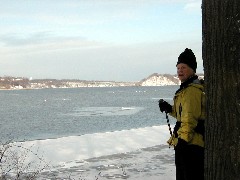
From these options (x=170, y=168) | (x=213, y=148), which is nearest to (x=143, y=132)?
(x=170, y=168)

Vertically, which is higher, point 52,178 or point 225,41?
point 225,41

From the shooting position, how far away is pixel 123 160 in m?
9.09

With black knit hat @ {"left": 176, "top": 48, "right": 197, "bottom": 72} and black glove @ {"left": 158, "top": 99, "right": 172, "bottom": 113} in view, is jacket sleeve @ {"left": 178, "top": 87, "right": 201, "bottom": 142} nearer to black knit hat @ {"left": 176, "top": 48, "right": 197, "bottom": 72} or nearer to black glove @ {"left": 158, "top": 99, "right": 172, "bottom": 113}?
black knit hat @ {"left": 176, "top": 48, "right": 197, "bottom": 72}

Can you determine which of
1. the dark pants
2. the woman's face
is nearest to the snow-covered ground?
the dark pants

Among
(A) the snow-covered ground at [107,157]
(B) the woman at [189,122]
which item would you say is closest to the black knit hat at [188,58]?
(B) the woman at [189,122]

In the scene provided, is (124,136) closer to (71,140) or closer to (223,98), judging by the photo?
(71,140)

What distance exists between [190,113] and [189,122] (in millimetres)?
80

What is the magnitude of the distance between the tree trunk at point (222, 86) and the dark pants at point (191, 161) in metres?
1.05

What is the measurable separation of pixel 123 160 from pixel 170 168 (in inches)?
56.8

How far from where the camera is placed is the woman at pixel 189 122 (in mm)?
3490

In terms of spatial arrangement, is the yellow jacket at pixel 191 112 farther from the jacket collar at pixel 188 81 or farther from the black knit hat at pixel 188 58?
the black knit hat at pixel 188 58

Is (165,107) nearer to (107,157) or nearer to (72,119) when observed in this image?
(107,157)

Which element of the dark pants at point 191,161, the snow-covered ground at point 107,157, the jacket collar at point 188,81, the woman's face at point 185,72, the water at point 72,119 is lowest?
the water at point 72,119

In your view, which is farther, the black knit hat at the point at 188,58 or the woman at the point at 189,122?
the black knit hat at the point at 188,58
